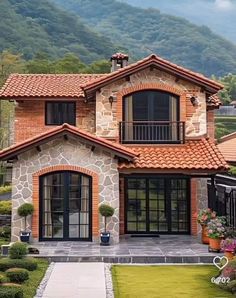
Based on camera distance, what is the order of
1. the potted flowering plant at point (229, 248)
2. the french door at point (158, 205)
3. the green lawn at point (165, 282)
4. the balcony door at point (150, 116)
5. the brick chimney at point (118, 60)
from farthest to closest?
1. the brick chimney at point (118, 60)
2. the balcony door at point (150, 116)
3. the french door at point (158, 205)
4. the potted flowering plant at point (229, 248)
5. the green lawn at point (165, 282)

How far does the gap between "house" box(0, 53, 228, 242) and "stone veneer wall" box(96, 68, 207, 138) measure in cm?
4

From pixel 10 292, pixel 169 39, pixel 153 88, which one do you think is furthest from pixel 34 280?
pixel 169 39

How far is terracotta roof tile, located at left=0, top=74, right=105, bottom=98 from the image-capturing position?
23.0 m

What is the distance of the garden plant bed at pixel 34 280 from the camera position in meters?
12.7

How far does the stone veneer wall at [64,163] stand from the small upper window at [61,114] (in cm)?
450

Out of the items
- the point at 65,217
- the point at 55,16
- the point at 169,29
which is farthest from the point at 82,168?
the point at 169,29

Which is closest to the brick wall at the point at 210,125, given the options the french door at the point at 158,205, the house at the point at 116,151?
the house at the point at 116,151

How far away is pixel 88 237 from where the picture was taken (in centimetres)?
1953

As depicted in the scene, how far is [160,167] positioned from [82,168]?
265cm

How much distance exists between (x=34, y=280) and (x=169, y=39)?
141 metres

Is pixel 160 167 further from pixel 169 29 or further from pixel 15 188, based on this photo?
pixel 169 29

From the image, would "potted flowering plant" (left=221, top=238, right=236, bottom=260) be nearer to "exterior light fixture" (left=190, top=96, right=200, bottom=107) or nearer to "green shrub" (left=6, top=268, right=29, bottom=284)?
"green shrub" (left=6, top=268, right=29, bottom=284)

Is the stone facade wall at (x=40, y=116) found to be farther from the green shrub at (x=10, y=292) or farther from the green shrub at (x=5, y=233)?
the green shrub at (x=10, y=292)

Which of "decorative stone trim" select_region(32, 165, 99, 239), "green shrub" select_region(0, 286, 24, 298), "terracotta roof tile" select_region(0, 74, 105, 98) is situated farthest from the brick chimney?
"green shrub" select_region(0, 286, 24, 298)
